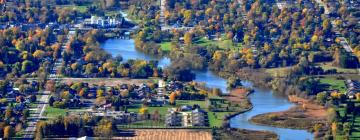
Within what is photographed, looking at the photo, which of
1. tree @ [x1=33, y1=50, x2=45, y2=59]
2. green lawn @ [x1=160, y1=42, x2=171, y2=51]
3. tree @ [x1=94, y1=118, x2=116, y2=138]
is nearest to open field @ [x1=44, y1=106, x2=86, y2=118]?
tree @ [x1=94, y1=118, x2=116, y2=138]

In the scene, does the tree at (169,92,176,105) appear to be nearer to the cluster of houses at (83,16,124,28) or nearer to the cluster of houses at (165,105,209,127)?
the cluster of houses at (165,105,209,127)

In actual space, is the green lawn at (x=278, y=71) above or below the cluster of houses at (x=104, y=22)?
below

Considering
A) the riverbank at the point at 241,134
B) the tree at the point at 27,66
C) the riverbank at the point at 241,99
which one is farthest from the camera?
the tree at the point at 27,66

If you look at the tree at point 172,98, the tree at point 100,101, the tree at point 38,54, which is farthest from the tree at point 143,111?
the tree at point 38,54

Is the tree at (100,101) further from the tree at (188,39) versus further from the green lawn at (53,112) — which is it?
the tree at (188,39)

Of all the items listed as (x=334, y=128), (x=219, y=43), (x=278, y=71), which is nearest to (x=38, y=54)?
(x=219, y=43)

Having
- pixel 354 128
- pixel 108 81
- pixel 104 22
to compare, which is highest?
pixel 104 22

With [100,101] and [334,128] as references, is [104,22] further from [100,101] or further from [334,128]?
[334,128]
